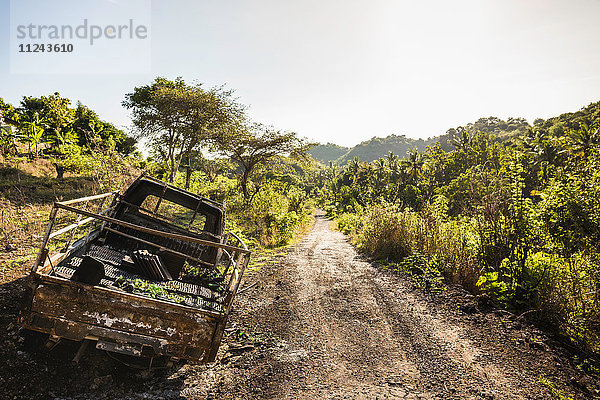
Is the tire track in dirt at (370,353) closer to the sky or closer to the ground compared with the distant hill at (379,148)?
closer to the ground

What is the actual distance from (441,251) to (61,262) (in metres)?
7.58

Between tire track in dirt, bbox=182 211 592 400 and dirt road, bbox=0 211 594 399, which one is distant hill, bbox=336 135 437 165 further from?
dirt road, bbox=0 211 594 399

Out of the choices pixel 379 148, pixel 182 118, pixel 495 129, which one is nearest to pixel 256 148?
pixel 182 118

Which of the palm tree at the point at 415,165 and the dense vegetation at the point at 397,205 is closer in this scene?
the dense vegetation at the point at 397,205

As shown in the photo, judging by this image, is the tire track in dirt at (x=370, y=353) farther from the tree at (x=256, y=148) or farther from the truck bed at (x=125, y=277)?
the tree at (x=256, y=148)

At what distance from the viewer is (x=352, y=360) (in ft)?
11.8

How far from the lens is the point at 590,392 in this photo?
3.05 m

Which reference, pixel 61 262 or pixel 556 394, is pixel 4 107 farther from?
pixel 556 394

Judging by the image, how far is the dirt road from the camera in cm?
284

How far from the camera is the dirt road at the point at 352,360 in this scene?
2.84 m

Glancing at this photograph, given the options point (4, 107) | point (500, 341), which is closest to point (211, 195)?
point (4, 107)

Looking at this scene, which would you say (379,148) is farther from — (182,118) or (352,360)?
(352,360)

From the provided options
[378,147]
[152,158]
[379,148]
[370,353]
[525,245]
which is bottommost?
[370,353]

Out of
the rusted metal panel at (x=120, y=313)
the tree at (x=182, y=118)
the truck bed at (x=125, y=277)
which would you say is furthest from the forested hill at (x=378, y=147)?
the rusted metal panel at (x=120, y=313)
